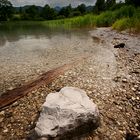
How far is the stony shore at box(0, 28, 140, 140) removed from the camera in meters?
4.15

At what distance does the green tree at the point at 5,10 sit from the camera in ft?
308

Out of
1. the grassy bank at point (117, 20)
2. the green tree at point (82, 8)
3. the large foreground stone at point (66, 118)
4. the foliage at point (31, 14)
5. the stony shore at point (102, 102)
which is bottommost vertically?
the foliage at point (31, 14)

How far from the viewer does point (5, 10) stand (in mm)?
94938

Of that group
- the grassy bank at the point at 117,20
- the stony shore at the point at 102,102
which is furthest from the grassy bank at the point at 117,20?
the stony shore at the point at 102,102

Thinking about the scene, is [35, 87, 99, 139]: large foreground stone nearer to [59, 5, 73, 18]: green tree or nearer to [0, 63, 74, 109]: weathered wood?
[0, 63, 74, 109]: weathered wood

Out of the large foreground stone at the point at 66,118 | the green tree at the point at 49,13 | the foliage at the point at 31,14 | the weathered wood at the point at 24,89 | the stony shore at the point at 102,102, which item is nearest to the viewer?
the large foreground stone at the point at 66,118

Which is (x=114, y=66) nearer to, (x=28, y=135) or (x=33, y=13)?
(x=28, y=135)

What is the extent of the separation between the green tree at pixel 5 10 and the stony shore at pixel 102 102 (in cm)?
9173

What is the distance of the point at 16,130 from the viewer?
4.17 m

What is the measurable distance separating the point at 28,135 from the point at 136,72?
4.33m

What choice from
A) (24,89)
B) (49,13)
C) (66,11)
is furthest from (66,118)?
(49,13)

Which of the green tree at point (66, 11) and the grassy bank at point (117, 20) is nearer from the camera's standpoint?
the grassy bank at point (117, 20)

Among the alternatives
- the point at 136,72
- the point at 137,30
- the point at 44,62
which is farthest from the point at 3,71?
the point at 137,30

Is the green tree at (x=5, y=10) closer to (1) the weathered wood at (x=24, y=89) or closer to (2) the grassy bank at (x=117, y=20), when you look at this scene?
(2) the grassy bank at (x=117, y=20)
